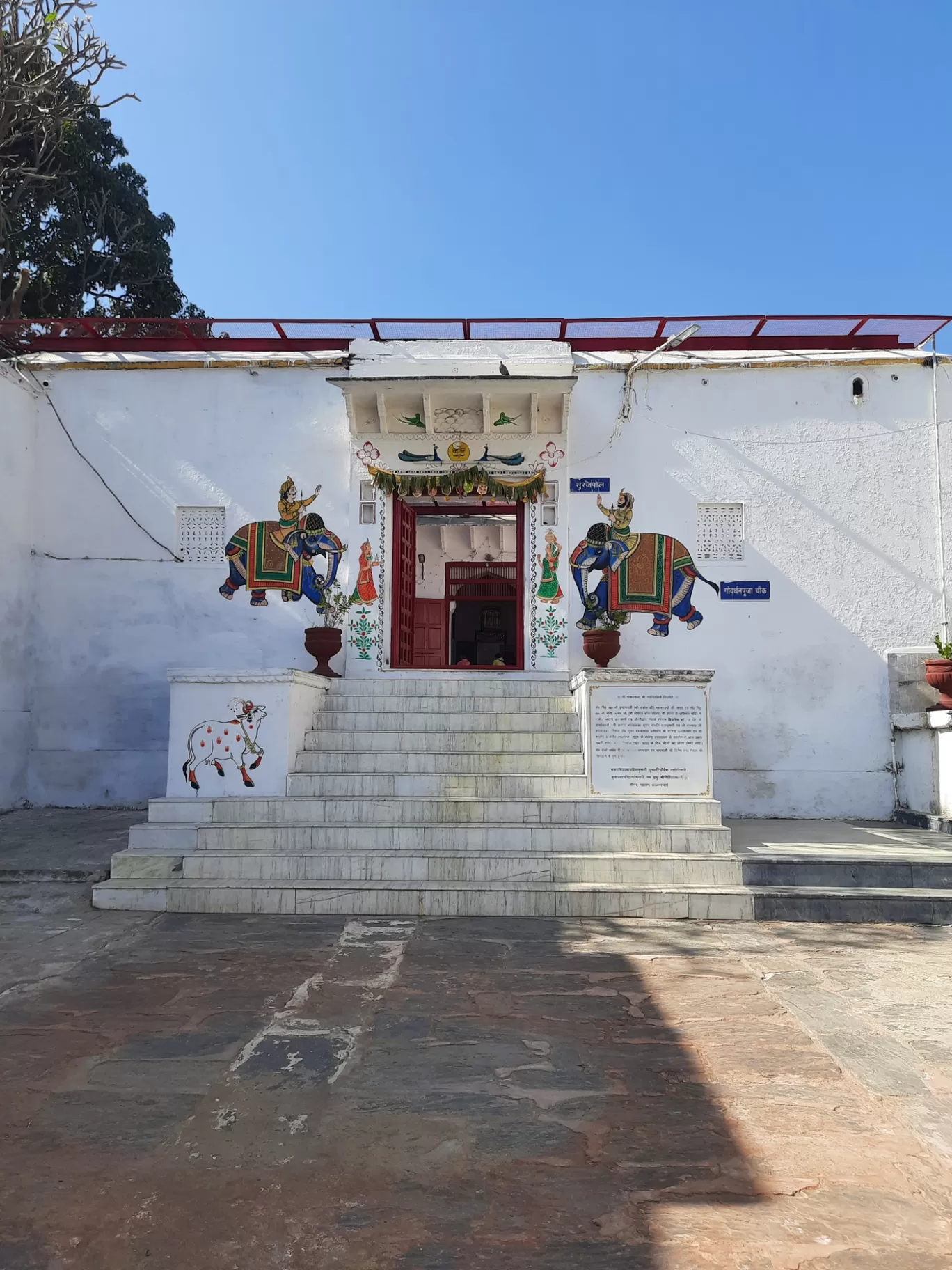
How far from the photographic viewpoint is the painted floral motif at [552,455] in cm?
980

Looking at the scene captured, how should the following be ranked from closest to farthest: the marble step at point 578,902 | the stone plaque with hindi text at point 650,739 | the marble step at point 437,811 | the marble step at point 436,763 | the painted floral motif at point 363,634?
the marble step at point 578,902 < the marble step at point 437,811 < the stone plaque with hindi text at point 650,739 < the marble step at point 436,763 < the painted floral motif at point 363,634

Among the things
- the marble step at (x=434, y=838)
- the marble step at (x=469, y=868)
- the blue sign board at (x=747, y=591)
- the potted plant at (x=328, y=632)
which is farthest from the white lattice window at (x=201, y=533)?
the blue sign board at (x=747, y=591)

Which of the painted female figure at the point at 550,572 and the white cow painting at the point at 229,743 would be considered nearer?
the white cow painting at the point at 229,743

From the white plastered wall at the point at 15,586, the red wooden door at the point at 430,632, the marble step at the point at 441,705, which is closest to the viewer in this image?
the marble step at the point at 441,705

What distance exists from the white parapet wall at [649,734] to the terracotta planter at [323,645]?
3.28m

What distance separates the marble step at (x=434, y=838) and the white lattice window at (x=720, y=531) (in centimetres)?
386

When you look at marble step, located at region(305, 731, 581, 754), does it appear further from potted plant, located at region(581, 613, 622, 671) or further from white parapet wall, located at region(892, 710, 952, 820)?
white parapet wall, located at region(892, 710, 952, 820)

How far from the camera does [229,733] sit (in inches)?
279

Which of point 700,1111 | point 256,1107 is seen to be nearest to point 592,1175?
point 700,1111

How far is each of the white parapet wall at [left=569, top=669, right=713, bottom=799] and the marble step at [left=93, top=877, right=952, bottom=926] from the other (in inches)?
38.3

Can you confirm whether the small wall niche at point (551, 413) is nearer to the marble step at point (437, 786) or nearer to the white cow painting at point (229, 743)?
the marble step at point (437, 786)

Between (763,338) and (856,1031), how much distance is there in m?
8.05

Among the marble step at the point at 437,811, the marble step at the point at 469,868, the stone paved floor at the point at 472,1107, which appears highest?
the marble step at the point at 437,811

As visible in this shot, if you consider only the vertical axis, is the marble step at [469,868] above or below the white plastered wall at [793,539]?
below
